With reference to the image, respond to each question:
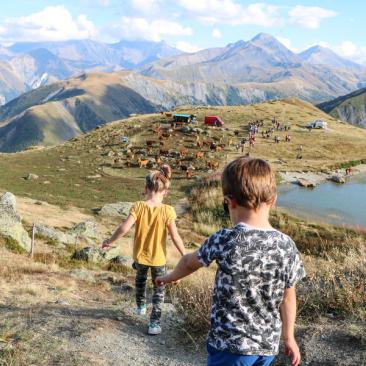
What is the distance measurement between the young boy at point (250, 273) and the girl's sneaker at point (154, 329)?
12.8 feet

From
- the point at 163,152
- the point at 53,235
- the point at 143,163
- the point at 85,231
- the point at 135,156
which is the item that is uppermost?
the point at 163,152

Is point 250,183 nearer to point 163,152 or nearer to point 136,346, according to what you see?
point 136,346

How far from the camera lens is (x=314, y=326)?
25.1 ft

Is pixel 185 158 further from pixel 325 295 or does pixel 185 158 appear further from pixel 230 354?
pixel 230 354

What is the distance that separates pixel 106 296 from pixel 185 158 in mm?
46724

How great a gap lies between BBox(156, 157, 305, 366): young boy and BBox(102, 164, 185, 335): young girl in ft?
Result: 11.9

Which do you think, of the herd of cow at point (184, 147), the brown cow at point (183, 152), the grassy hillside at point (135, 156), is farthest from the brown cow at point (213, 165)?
the brown cow at point (183, 152)

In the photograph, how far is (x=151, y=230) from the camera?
321 inches

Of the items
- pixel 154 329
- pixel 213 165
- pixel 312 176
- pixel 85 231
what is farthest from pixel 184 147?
pixel 154 329

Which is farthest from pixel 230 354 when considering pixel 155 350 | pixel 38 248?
pixel 38 248

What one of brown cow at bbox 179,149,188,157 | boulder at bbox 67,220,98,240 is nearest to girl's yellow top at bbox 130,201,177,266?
boulder at bbox 67,220,98,240

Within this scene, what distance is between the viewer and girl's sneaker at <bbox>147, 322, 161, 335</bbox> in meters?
8.05

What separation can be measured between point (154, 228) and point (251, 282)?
4.11m

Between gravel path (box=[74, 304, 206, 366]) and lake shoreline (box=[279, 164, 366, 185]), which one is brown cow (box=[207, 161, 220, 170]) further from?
gravel path (box=[74, 304, 206, 366])
